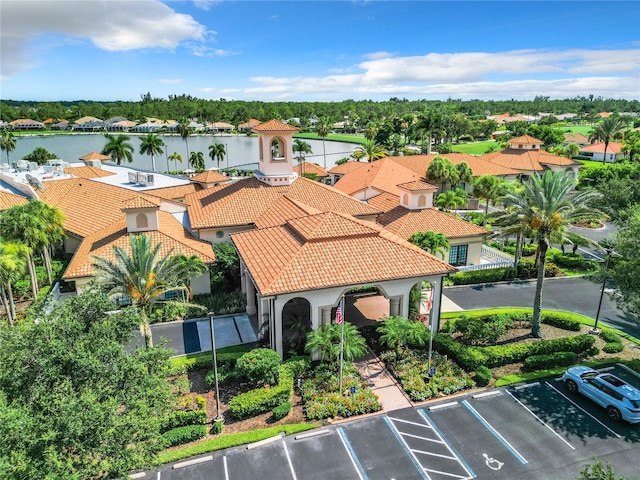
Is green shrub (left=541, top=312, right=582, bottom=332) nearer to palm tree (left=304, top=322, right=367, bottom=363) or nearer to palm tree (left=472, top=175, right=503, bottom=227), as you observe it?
palm tree (left=304, top=322, right=367, bottom=363)

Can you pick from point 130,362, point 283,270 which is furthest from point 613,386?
point 130,362

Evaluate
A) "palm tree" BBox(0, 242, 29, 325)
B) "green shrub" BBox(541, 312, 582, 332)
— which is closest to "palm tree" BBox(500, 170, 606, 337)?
"green shrub" BBox(541, 312, 582, 332)

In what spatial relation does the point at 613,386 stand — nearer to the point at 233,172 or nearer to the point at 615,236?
the point at 615,236

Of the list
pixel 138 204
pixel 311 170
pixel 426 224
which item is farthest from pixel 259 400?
pixel 311 170

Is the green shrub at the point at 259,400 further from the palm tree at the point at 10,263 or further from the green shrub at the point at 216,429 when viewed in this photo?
the palm tree at the point at 10,263

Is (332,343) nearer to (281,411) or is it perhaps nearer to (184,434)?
(281,411)
